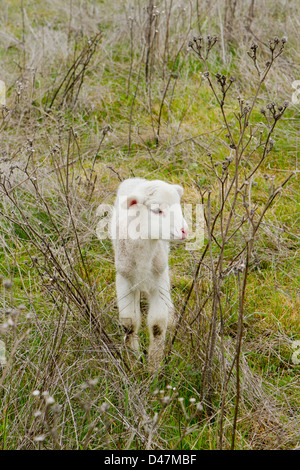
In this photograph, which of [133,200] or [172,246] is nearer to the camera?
[133,200]

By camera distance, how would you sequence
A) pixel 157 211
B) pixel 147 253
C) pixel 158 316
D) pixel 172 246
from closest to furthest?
pixel 157 211
pixel 147 253
pixel 158 316
pixel 172 246

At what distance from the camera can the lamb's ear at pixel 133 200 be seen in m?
2.83

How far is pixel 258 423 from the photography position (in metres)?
2.58

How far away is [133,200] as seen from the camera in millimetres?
2850

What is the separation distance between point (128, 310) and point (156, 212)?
659mm

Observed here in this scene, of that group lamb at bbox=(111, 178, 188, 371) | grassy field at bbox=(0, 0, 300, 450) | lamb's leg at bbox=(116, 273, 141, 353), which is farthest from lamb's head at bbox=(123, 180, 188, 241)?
lamb's leg at bbox=(116, 273, 141, 353)

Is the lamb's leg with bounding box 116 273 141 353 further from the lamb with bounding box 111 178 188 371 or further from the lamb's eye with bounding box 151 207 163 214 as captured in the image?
the lamb's eye with bounding box 151 207 163 214

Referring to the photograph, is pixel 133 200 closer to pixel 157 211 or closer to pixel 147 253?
pixel 157 211

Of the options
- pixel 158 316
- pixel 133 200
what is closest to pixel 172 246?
pixel 158 316

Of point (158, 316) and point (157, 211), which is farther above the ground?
point (157, 211)

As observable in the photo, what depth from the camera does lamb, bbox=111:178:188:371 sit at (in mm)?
2773

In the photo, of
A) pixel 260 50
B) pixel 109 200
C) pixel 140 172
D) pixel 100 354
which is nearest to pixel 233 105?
pixel 260 50

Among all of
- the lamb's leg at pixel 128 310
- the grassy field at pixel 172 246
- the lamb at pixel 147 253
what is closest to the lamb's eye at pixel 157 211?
the lamb at pixel 147 253

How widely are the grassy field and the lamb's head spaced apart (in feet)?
0.56
